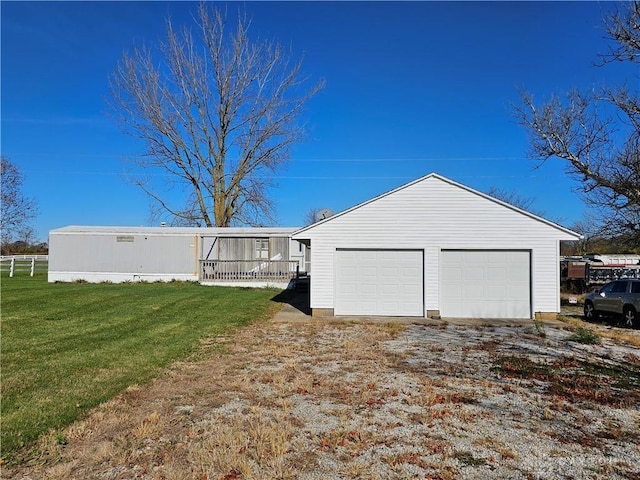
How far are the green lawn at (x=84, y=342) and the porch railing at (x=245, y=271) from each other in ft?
19.2

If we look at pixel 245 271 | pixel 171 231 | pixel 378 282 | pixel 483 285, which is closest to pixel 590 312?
pixel 483 285

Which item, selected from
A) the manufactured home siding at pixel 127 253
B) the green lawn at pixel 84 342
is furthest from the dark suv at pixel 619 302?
the manufactured home siding at pixel 127 253

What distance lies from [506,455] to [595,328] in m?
10.5

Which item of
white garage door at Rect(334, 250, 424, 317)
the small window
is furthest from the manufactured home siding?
the small window

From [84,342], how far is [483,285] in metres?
10.9

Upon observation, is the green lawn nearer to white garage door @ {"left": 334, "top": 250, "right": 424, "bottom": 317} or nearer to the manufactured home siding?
white garage door @ {"left": 334, "top": 250, "right": 424, "bottom": 317}

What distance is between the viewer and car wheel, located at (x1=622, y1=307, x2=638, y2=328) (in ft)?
43.4

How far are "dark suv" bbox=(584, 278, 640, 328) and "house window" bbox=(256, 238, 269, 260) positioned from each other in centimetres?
1527

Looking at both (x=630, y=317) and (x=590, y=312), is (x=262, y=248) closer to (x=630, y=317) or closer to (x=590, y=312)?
(x=590, y=312)

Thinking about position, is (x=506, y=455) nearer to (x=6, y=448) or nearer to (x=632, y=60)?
(x=6, y=448)

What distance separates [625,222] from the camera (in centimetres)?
1939

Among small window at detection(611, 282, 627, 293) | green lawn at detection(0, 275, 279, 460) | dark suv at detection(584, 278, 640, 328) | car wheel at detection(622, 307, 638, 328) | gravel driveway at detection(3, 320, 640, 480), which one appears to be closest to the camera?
→ gravel driveway at detection(3, 320, 640, 480)

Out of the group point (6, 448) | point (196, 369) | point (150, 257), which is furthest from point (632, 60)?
point (150, 257)

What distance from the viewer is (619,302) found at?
1398 cm
